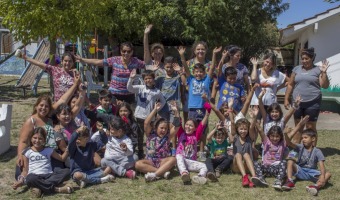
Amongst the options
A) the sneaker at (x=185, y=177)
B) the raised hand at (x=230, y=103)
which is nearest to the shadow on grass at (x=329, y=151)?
the raised hand at (x=230, y=103)

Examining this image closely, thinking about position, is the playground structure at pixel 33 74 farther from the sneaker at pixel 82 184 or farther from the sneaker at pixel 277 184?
the sneaker at pixel 277 184

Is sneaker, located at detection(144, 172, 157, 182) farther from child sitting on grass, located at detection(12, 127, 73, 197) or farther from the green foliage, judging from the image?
the green foliage

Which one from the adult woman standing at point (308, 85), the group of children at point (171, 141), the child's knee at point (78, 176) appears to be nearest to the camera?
the child's knee at point (78, 176)

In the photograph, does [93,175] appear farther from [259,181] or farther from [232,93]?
[232,93]

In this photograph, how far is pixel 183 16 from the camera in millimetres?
19906

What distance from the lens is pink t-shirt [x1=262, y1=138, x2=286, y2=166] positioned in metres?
5.64

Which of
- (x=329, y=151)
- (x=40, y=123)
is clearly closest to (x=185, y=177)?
(x=40, y=123)

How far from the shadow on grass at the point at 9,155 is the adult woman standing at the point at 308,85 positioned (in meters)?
4.25

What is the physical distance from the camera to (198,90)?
635 centimetres

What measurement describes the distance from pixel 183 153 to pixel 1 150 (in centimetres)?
277

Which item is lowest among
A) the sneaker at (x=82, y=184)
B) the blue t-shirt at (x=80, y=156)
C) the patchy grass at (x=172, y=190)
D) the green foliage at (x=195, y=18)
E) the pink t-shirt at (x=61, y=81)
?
the patchy grass at (x=172, y=190)

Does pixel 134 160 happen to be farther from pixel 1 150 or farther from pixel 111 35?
pixel 111 35

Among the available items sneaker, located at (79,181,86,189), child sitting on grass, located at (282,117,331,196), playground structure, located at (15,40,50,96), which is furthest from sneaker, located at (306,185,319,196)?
playground structure, located at (15,40,50,96)

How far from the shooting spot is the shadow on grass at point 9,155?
→ 20.7 feet
